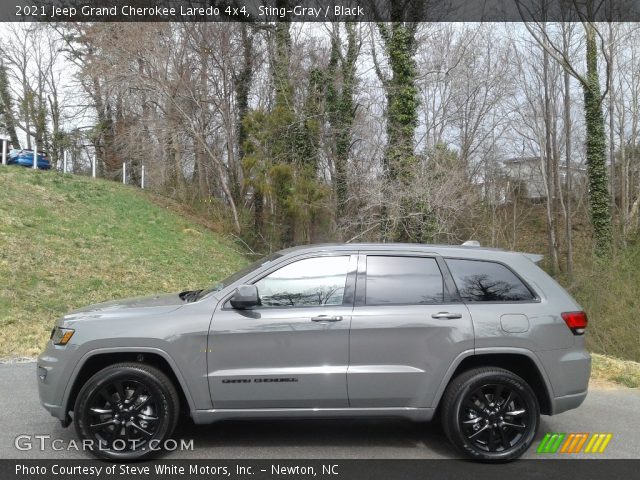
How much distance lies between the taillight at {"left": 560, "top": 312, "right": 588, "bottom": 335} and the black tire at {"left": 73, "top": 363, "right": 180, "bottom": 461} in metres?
3.28

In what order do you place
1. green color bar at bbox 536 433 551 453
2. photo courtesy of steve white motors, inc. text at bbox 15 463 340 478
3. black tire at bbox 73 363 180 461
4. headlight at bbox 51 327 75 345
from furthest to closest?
green color bar at bbox 536 433 551 453 < headlight at bbox 51 327 75 345 < black tire at bbox 73 363 180 461 < photo courtesy of steve white motors, inc. text at bbox 15 463 340 478

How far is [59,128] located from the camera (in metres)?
38.8

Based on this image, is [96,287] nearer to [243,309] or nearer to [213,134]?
[243,309]

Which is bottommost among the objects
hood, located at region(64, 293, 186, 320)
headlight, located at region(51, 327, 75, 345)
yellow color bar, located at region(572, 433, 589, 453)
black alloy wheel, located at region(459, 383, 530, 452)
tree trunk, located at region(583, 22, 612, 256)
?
yellow color bar, located at region(572, 433, 589, 453)

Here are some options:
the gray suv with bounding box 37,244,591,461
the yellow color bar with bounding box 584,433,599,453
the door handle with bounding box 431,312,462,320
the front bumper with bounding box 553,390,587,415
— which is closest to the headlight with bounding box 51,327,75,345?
the gray suv with bounding box 37,244,591,461

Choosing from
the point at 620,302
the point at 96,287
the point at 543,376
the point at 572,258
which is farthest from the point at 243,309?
the point at 572,258

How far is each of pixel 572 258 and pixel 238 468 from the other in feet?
81.9

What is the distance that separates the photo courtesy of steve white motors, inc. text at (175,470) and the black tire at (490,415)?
1049mm

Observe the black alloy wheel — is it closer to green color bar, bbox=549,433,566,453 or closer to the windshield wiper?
green color bar, bbox=549,433,566,453

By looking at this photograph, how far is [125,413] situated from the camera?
4465 millimetres

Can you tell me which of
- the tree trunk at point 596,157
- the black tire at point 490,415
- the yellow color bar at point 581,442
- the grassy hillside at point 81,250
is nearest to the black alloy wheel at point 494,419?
the black tire at point 490,415

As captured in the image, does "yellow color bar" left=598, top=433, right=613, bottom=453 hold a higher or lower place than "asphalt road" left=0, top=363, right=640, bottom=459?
lower

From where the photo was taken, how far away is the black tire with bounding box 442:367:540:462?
4.58 meters

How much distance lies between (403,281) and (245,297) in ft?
4.43
